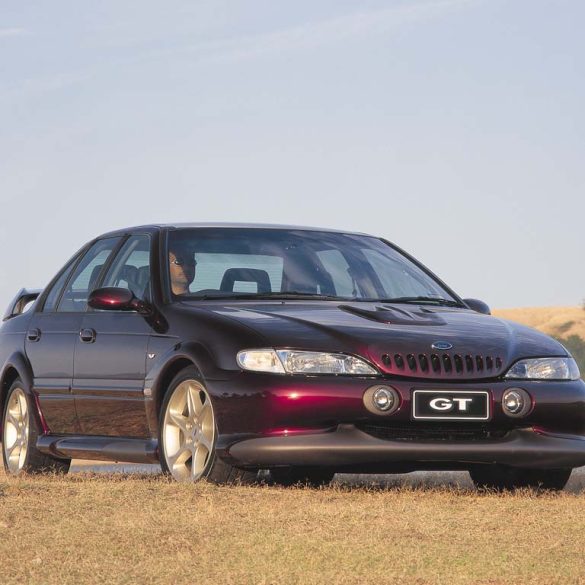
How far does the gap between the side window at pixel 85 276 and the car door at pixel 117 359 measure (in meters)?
0.21

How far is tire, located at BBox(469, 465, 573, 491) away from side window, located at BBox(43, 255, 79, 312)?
3.16m

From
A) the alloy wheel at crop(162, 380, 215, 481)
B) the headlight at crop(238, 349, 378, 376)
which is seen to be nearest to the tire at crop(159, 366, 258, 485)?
the alloy wheel at crop(162, 380, 215, 481)

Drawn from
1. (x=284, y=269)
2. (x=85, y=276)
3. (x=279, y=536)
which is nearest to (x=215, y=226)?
(x=284, y=269)

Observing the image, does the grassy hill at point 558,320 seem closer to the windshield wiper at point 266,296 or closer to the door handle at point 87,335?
the door handle at point 87,335

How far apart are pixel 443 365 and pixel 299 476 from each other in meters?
1.25

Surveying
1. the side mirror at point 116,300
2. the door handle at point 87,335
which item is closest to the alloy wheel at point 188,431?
the side mirror at point 116,300

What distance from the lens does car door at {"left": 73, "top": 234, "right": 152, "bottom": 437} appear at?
885 cm

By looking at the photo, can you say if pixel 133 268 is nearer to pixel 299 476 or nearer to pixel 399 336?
pixel 299 476

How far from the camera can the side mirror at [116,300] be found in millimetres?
8805

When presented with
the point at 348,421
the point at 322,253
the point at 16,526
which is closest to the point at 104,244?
the point at 322,253

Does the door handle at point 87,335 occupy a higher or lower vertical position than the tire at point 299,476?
higher

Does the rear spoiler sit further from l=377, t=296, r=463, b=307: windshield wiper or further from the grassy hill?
the grassy hill

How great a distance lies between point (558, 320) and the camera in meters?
91.8

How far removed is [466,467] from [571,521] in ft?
5.19
